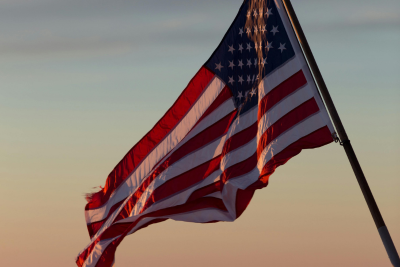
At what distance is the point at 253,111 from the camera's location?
14883 mm

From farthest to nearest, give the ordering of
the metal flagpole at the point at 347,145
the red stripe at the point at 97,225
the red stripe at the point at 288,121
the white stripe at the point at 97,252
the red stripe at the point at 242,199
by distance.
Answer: the red stripe at the point at 97,225 → the white stripe at the point at 97,252 → the red stripe at the point at 242,199 → the red stripe at the point at 288,121 → the metal flagpole at the point at 347,145

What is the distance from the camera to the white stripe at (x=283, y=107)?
13.6 meters

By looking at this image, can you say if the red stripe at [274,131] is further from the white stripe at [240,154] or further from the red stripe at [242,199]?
the red stripe at [242,199]

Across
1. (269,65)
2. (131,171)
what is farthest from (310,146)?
(131,171)

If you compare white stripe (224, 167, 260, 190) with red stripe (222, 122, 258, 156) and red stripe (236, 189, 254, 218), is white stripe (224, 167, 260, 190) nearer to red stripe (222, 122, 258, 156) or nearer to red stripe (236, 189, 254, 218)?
red stripe (236, 189, 254, 218)

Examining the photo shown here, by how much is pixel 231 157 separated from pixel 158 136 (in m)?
3.62

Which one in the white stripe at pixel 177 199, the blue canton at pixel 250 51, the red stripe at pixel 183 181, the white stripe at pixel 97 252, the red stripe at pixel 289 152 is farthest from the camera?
the white stripe at pixel 97 252

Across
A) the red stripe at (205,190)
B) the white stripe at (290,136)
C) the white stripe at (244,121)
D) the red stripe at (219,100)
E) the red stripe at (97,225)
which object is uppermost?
the red stripe at (219,100)

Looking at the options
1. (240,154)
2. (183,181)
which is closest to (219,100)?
(240,154)

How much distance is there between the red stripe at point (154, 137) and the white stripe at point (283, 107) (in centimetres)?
276

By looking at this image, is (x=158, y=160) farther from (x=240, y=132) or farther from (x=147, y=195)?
(x=240, y=132)

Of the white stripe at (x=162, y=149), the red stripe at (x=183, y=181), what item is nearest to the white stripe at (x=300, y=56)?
the white stripe at (x=162, y=149)

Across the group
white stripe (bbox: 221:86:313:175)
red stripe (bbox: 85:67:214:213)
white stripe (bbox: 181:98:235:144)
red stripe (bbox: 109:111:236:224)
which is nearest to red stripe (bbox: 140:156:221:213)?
red stripe (bbox: 109:111:236:224)

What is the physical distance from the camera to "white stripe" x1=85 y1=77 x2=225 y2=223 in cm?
1648
